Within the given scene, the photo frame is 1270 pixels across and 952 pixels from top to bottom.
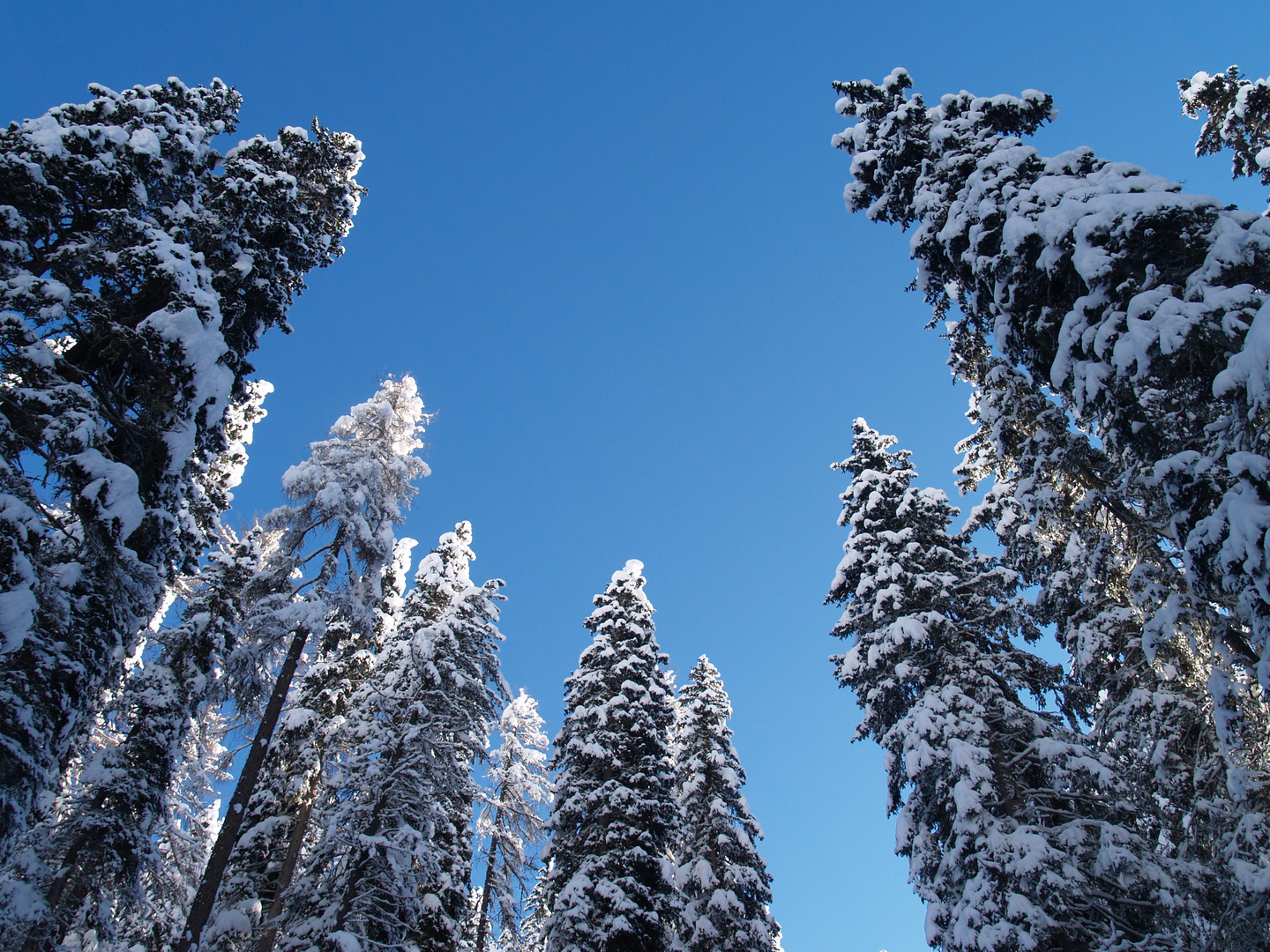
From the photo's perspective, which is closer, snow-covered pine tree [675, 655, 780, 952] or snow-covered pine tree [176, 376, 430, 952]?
snow-covered pine tree [176, 376, 430, 952]

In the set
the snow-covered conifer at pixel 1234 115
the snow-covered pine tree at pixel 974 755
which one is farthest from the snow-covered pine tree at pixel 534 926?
the snow-covered conifer at pixel 1234 115

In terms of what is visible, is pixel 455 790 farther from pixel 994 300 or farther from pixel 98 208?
pixel 994 300

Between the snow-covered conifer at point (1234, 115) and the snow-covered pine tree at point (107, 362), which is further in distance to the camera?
the snow-covered conifer at point (1234, 115)

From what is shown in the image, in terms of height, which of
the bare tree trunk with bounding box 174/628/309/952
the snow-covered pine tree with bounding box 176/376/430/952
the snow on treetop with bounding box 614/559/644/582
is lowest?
the bare tree trunk with bounding box 174/628/309/952

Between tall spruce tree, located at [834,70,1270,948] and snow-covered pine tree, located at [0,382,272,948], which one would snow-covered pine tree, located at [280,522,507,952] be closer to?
snow-covered pine tree, located at [0,382,272,948]

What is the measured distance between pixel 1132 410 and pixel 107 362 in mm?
14077

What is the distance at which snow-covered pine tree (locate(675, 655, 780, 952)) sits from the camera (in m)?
18.6

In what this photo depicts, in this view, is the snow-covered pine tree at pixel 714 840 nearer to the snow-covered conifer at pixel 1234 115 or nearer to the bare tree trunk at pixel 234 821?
the bare tree trunk at pixel 234 821

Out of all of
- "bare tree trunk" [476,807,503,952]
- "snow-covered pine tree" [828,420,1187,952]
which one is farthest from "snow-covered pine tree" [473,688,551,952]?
"snow-covered pine tree" [828,420,1187,952]

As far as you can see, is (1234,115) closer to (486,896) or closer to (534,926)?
(486,896)

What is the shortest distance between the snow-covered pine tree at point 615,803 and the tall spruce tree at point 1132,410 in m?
10.4

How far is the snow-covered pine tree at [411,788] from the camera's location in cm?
1471

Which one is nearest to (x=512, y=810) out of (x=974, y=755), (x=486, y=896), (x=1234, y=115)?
(x=486, y=896)

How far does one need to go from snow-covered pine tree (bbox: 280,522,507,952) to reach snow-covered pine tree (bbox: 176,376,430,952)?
1.87 metres
